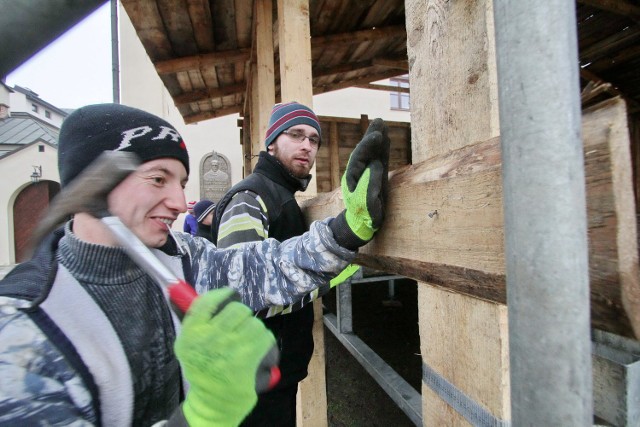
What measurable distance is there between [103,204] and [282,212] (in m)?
1.03

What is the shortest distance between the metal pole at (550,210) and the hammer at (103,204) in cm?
75

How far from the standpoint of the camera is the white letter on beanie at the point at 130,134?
1115 mm

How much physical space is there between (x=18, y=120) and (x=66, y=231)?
2682cm

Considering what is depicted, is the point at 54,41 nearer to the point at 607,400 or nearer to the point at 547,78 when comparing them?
the point at 547,78

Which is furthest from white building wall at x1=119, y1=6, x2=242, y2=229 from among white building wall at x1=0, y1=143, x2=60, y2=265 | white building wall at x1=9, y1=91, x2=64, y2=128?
white building wall at x1=9, y1=91, x2=64, y2=128

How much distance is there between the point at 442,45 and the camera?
37.1 inches

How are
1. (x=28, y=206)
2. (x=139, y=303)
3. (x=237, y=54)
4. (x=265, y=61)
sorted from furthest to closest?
1. (x=28, y=206)
2. (x=237, y=54)
3. (x=265, y=61)
4. (x=139, y=303)

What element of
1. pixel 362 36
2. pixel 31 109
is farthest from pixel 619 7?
pixel 31 109

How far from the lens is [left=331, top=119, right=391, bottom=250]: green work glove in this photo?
38.0 inches

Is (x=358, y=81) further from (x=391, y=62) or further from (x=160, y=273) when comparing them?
(x=160, y=273)

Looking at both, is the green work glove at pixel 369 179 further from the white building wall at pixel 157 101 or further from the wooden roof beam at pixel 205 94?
the white building wall at pixel 157 101

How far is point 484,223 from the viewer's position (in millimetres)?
656

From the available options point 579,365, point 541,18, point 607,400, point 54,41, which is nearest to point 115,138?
point 54,41

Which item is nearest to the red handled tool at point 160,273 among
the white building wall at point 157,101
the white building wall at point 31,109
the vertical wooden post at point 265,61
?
the vertical wooden post at point 265,61
